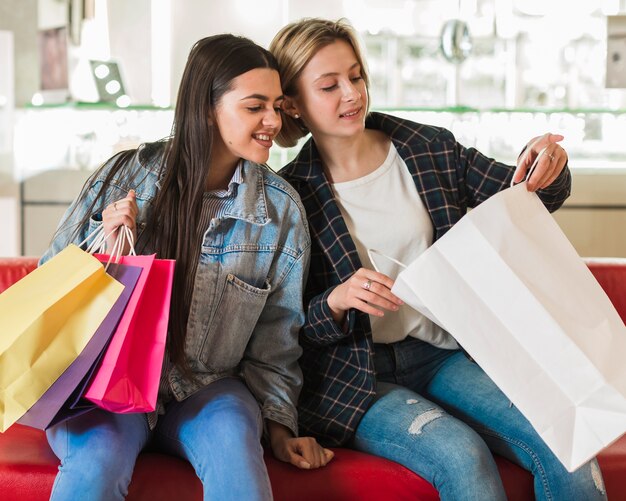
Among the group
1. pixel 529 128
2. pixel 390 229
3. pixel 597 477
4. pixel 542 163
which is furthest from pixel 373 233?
pixel 529 128

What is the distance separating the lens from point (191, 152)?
1794mm

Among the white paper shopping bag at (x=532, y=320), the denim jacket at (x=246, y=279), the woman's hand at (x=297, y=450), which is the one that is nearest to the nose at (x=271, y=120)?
the denim jacket at (x=246, y=279)

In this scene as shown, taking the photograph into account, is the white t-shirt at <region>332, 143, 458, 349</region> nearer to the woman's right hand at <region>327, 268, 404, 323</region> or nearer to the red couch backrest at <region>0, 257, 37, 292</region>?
the woman's right hand at <region>327, 268, 404, 323</region>

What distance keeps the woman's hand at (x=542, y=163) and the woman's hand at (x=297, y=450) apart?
66 cm

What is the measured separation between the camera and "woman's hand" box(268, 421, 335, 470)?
5.57 ft

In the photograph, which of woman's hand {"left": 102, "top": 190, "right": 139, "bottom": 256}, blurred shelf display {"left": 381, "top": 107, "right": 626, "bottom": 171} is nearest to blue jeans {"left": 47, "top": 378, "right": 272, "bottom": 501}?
woman's hand {"left": 102, "top": 190, "right": 139, "bottom": 256}

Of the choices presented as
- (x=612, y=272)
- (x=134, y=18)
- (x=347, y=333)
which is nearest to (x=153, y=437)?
(x=347, y=333)

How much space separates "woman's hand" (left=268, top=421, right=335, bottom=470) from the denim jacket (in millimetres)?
27

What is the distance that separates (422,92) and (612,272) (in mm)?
1508

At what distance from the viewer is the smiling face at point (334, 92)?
188 cm

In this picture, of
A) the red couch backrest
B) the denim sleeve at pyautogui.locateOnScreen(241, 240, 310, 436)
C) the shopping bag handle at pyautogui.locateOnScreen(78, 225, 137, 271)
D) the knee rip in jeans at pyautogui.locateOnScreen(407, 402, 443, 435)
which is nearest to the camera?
the shopping bag handle at pyautogui.locateOnScreen(78, 225, 137, 271)

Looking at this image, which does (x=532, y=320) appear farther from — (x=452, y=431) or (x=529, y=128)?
(x=529, y=128)

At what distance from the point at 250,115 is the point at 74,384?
64 cm

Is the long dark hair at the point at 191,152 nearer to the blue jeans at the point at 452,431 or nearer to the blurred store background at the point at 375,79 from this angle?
the blue jeans at the point at 452,431
